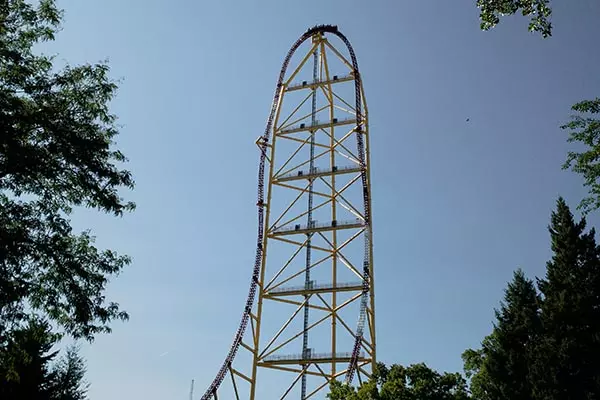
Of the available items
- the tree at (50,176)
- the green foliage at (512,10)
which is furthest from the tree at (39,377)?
the green foliage at (512,10)

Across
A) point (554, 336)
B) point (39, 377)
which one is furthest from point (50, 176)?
point (554, 336)

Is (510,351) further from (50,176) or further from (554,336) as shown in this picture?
(50,176)

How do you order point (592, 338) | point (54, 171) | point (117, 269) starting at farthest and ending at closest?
point (592, 338) → point (117, 269) → point (54, 171)

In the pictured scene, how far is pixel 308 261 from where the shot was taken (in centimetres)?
3116

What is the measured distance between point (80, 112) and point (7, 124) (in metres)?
2.00

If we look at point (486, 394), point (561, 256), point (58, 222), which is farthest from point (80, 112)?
point (561, 256)

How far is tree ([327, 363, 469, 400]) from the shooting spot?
19812mm

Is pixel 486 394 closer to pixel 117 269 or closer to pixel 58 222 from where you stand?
pixel 117 269

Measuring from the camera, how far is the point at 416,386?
65.2ft

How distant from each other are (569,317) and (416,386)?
10361mm

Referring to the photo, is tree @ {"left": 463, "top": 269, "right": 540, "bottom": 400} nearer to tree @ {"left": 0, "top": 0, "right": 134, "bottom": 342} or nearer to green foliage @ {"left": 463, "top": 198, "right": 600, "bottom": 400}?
green foliage @ {"left": 463, "top": 198, "right": 600, "bottom": 400}

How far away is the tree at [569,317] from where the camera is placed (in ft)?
82.1

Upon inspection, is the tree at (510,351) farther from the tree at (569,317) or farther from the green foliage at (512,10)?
the green foliage at (512,10)

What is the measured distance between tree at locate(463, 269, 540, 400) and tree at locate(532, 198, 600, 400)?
897 mm
